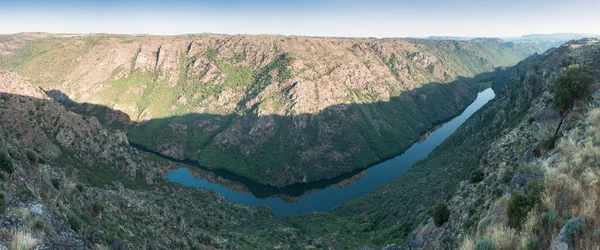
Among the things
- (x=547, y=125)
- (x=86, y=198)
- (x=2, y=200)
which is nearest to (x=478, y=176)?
(x=547, y=125)

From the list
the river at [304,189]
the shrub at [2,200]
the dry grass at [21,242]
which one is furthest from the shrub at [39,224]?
the river at [304,189]

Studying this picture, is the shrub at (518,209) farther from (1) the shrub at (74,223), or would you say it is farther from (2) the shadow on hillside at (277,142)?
(2) the shadow on hillside at (277,142)

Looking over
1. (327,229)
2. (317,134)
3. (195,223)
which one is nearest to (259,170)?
(317,134)

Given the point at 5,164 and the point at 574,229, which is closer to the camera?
the point at 574,229

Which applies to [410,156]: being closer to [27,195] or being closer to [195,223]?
[195,223]

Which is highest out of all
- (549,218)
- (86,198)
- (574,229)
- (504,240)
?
(574,229)

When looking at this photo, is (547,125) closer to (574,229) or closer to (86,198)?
(574,229)
